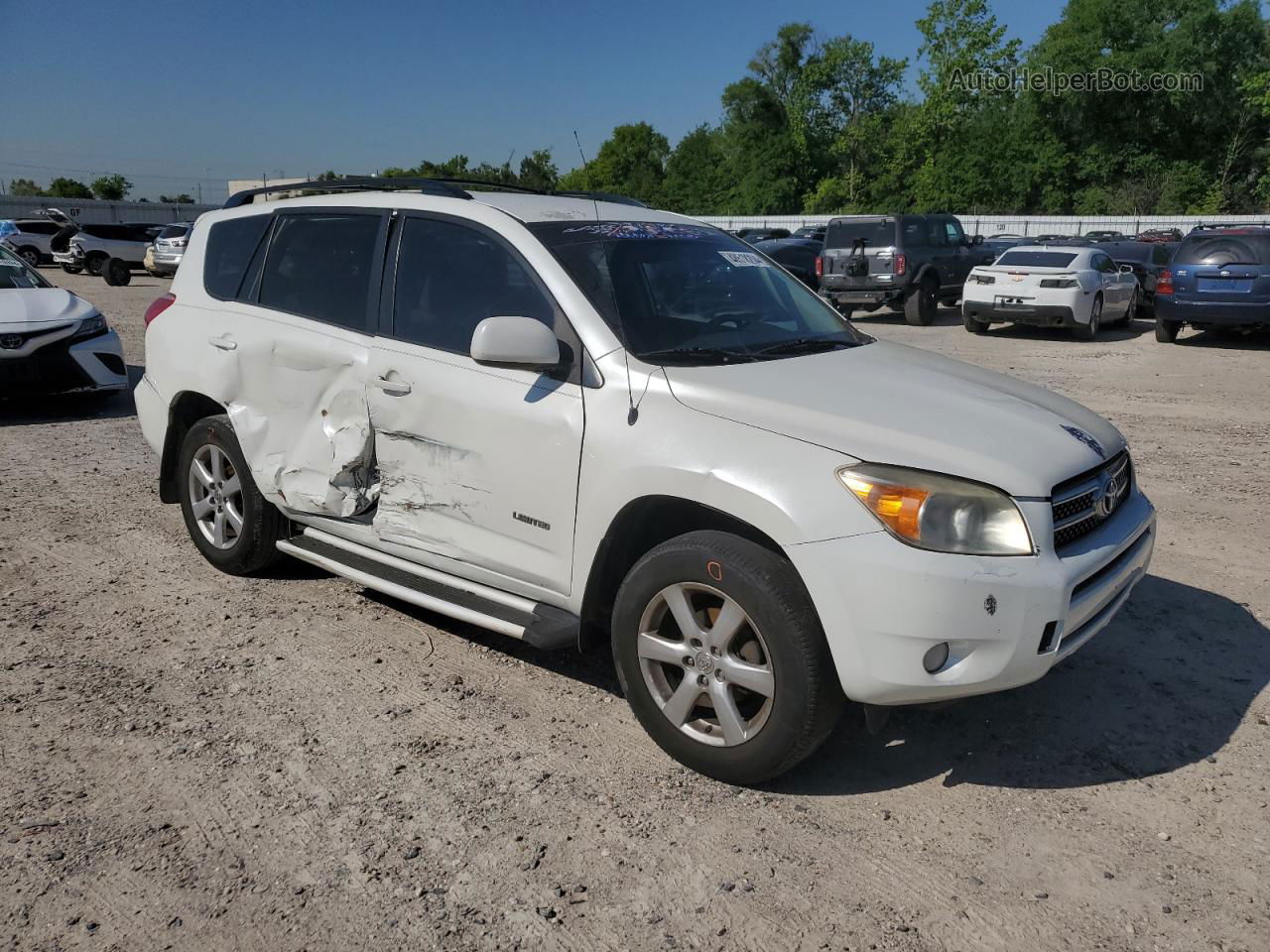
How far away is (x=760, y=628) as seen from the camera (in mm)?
3002

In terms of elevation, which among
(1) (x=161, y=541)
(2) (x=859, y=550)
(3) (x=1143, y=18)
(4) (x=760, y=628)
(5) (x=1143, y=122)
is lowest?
(1) (x=161, y=541)

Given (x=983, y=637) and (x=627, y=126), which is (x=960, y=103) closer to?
(x=627, y=126)

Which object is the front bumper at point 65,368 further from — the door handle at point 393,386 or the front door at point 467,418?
the door handle at point 393,386

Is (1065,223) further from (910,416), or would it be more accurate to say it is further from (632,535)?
(632,535)

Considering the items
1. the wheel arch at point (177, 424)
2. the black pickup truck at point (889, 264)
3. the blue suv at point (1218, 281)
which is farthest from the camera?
the black pickup truck at point (889, 264)

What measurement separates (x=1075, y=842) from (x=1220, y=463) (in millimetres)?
5700

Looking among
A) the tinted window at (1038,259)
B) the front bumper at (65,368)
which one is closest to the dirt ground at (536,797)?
the front bumper at (65,368)

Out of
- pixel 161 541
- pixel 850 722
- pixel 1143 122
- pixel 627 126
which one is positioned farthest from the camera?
pixel 627 126

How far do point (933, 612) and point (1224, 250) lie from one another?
1421 cm

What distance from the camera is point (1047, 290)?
15.6 m

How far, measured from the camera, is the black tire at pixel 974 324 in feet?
55.0

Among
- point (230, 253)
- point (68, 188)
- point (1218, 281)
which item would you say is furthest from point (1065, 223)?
point (68, 188)

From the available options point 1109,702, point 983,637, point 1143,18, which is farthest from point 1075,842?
point 1143,18

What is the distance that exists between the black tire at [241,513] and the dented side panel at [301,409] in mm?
126
